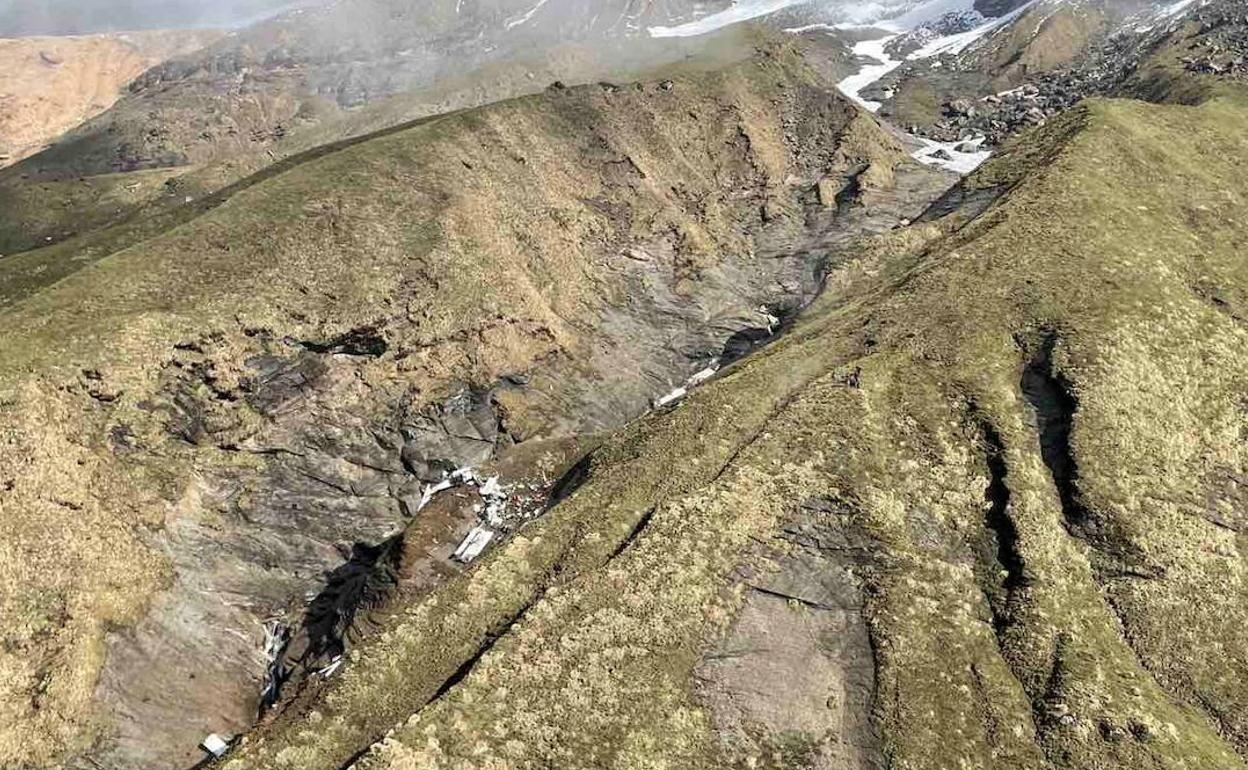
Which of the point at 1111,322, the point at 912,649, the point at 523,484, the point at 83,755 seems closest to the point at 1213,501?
the point at 1111,322

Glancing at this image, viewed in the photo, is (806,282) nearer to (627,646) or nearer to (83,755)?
(627,646)

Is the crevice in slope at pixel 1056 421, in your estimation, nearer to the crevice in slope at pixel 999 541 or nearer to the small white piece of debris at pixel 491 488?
the crevice in slope at pixel 999 541

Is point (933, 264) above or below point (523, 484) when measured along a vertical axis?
above

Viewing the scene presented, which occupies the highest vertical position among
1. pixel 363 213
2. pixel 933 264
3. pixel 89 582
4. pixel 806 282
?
pixel 363 213

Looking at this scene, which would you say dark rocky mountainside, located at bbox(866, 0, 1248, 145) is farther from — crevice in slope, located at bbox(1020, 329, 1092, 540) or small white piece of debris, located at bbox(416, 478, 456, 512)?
small white piece of debris, located at bbox(416, 478, 456, 512)

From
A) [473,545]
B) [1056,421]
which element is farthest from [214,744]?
[1056,421]

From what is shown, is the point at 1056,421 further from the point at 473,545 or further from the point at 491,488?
the point at 491,488

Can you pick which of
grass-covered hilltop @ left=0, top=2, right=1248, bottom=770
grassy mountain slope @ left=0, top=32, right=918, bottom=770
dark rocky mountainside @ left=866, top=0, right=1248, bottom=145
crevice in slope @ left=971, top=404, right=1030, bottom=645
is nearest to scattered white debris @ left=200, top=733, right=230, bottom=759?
grass-covered hilltop @ left=0, top=2, right=1248, bottom=770
